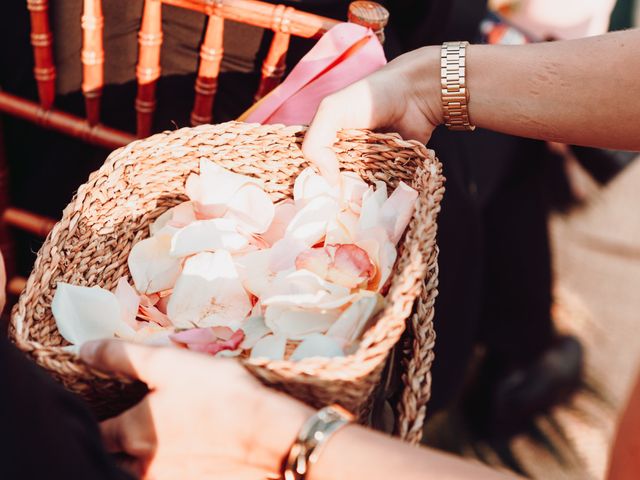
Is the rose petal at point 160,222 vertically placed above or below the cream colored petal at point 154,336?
above

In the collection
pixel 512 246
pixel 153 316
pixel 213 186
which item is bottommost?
pixel 512 246

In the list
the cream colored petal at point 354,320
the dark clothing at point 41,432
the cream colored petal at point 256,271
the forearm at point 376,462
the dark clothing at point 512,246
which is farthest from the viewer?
the dark clothing at point 512,246

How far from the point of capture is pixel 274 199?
2.91 ft

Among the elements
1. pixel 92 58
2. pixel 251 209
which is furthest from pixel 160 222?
pixel 92 58

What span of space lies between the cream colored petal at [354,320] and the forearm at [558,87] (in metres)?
0.34

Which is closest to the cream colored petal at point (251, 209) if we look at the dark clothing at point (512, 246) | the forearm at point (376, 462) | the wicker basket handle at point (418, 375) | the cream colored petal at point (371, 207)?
the cream colored petal at point (371, 207)

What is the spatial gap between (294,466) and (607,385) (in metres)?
1.41

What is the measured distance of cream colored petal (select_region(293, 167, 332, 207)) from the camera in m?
0.84

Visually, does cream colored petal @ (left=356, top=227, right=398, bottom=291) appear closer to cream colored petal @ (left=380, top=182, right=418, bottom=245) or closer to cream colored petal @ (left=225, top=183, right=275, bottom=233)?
cream colored petal @ (left=380, top=182, right=418, bottom=245)

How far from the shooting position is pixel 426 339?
730 millimetres

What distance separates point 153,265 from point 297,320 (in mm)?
A: 195

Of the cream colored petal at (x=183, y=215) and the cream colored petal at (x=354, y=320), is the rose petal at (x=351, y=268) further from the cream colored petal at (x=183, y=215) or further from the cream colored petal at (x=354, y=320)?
the cream colored petal at (x=183, y=215)

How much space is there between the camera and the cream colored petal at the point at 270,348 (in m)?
0.70

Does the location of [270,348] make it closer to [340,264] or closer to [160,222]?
[340,264]
